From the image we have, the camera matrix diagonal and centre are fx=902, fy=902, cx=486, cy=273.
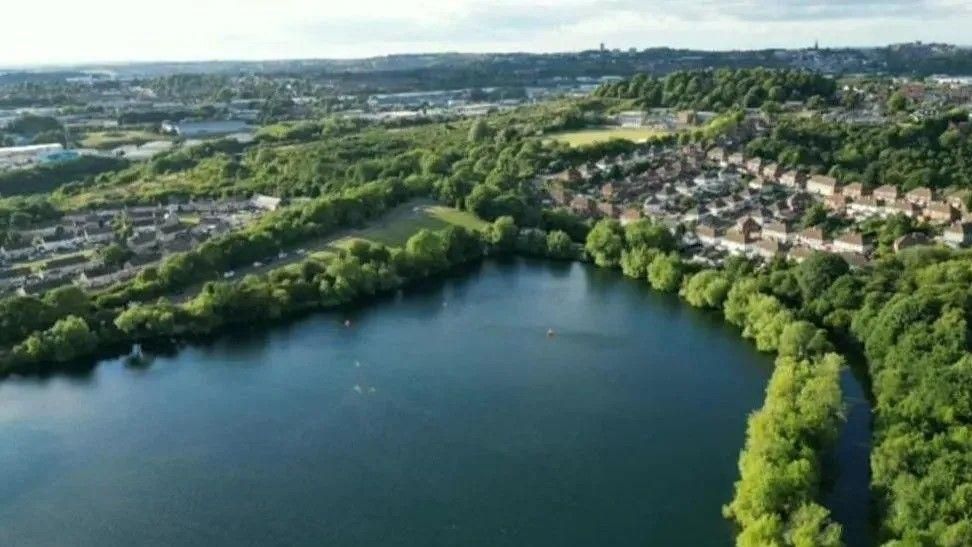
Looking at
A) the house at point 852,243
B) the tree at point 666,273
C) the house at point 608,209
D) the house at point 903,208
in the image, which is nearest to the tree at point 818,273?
the tree at point 666,273

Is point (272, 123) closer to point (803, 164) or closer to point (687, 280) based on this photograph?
point (803, 164)

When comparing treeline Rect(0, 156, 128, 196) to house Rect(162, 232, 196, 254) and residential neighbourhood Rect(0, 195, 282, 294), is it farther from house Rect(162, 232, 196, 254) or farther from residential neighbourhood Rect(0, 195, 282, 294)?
house Rect(162, 232, 196, 254)

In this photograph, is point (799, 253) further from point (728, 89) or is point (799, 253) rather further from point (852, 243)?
point (728, 89)

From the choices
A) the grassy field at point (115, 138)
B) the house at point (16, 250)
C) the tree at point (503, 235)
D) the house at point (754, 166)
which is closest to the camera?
the house at point (16, 250)

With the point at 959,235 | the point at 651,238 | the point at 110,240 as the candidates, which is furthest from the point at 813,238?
the point at 110,240

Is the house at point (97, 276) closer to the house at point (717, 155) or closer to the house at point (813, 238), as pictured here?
the house at point (813, 238)

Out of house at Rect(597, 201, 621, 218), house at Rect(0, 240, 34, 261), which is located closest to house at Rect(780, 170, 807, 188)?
house at Rect(597, 201, 621, 218)
